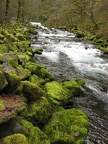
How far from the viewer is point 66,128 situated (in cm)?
834

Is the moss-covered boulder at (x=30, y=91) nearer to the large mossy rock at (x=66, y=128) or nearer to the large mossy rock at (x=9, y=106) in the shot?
the large mossy rock at (x=9, y=106)

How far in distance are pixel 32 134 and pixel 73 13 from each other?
58.0m

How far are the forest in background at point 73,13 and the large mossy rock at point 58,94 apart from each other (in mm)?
20235

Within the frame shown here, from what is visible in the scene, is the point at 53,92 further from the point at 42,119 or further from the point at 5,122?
the point at 5,122

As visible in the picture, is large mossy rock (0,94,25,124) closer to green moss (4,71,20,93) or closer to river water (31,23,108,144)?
green moss (4,71,20,93)

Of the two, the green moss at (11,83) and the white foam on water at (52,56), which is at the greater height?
the green moss at (11,83)

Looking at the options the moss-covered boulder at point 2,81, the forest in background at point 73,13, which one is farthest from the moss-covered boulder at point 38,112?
the forest in background at point 73,13

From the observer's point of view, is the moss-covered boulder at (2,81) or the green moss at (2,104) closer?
the green moss at (2,104)

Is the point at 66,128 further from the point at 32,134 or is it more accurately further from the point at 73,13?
the point at 73,13

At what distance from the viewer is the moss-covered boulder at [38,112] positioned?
27.3 ft

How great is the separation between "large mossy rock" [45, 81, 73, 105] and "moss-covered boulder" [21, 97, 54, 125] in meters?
1.31

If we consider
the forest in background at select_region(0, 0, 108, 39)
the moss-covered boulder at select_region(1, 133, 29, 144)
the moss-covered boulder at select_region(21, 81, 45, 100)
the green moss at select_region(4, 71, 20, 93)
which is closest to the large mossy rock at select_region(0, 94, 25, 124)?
the green moss at select_region(4, 71, 20, 93)

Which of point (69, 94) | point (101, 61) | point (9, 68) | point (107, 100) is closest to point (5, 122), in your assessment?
point (9, 68)

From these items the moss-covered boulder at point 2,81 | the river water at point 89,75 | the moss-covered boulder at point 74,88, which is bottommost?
the river water at point 89,75
